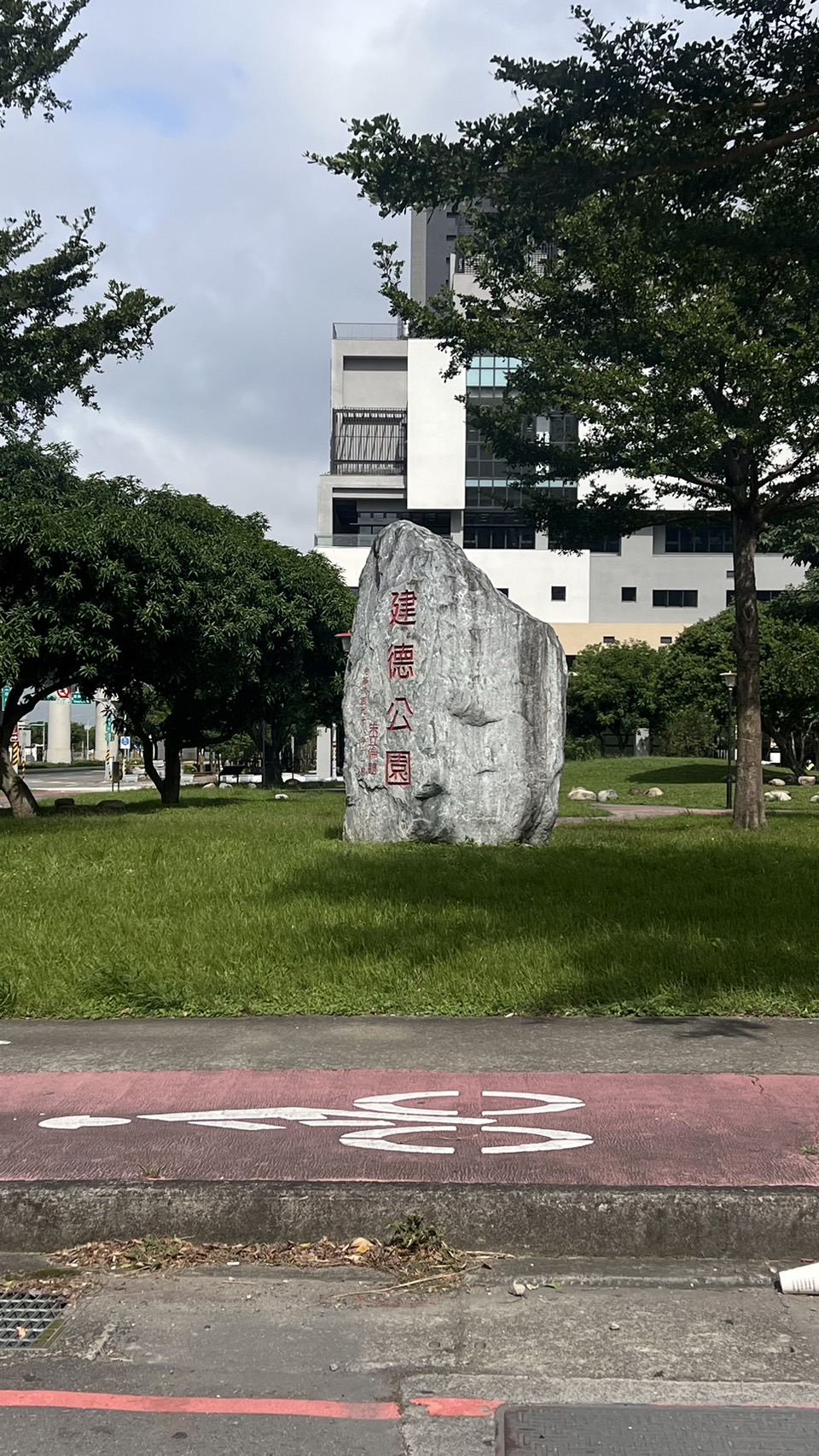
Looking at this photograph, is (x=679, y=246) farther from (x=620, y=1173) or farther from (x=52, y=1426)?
(x=52, y=1426)

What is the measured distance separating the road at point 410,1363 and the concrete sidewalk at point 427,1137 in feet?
0.59

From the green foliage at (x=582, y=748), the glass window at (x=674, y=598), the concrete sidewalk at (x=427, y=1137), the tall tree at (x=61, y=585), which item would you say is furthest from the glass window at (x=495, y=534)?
the concrete sidewalk at (x=427, y=1137)

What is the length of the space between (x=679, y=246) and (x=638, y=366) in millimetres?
10883

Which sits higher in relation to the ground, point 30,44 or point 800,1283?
point 30,44

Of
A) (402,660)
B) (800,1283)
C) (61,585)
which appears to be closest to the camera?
(800,1283)

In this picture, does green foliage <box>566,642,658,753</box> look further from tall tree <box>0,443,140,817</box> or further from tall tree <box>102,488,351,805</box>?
tall tree <box>0,443,140,817</box>

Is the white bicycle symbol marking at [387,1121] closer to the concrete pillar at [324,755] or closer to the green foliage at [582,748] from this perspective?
the green foliage at [582,748]

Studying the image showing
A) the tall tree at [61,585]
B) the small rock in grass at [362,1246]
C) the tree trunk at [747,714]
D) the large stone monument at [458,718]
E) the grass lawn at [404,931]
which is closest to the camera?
the small rock in grass at [362,1246]

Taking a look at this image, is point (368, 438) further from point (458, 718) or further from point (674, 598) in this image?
point (458, 718)

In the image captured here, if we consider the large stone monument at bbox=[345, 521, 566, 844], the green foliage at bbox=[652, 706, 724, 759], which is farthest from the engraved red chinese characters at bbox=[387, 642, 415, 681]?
the green foliage at bbox=[652, 706, 724, 759]

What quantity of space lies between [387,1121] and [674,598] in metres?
63.0

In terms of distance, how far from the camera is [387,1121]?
195 inches

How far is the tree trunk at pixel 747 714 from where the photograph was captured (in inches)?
766

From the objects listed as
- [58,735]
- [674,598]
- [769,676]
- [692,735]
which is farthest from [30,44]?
[58,735]
